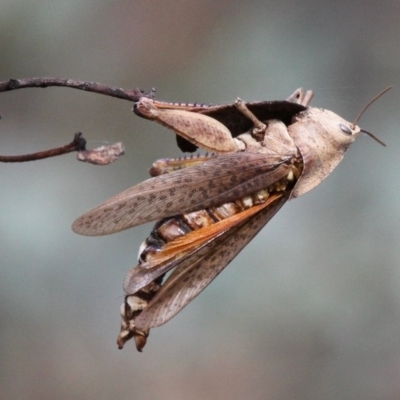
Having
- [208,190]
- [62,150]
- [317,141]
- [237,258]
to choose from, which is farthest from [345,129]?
[237,258]

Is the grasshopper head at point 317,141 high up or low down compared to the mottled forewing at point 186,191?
up

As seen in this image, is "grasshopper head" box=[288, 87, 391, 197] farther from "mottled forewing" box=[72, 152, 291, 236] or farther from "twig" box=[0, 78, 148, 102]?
"twig" box=[0, 78, 148, 102]

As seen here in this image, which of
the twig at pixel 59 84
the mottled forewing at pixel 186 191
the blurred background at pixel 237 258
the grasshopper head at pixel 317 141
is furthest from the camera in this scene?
the blurred background at pixel 237 258

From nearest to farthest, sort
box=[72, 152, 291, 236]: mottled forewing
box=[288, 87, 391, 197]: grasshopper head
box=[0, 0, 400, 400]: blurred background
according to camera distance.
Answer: box=[72, 152, 291, 236]: mottled forewing → box=[288, 87, 391, 197]: grasshopper head → box=[0, 0, 400, 400]: blurred background

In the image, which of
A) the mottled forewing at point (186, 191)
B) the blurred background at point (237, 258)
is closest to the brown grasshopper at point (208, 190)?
the mottled forewing at point (186, 191)

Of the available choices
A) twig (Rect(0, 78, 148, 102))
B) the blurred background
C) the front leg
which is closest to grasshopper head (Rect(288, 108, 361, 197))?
the front leg

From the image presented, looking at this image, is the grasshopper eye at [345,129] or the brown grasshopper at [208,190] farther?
the grasshopper eye at [345,129]

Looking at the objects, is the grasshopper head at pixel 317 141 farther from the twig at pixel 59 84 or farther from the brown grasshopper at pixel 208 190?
the twig at pixel 59 84

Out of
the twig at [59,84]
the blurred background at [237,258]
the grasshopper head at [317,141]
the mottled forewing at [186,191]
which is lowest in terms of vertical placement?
the blurred background at [237,258]

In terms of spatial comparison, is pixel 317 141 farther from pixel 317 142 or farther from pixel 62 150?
pixel 62 150
